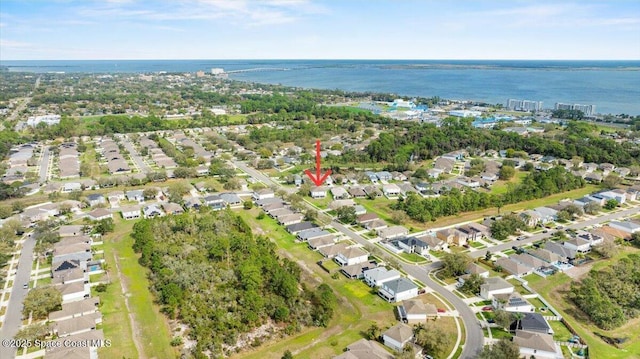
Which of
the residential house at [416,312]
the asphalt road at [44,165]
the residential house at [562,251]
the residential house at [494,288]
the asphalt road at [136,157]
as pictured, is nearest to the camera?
the residential house at [416,312]

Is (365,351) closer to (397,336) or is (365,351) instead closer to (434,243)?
(397,336)

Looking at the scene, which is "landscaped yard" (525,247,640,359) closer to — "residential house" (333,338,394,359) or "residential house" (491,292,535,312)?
"residential house" (491,292,535,312)

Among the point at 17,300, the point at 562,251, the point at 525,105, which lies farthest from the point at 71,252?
the point at 525,105

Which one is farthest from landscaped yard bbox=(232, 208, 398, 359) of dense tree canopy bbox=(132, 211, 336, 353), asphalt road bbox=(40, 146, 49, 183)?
asphalt road bbox=(40, 146, 49, 183)

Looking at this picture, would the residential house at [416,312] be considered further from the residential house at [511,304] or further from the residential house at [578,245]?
the residential house at [578,245]

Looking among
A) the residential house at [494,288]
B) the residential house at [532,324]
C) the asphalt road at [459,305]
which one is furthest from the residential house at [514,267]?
the residential house at [532,324]

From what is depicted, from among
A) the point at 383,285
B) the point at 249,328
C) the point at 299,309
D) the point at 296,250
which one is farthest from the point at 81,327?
the point at 383,285

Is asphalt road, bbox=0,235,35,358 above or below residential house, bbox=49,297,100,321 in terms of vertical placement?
below
